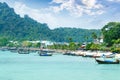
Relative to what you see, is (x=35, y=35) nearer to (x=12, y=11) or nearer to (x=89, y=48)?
(x=12, y=11)

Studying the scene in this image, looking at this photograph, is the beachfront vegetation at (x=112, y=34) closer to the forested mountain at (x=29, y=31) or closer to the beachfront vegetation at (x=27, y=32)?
the beachfront vegetation at (x=27, y=32)

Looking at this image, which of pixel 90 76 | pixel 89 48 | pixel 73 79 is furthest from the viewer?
pixel 89 48

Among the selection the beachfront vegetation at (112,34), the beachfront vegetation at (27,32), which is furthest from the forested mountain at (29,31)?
the beachfront vegetation at (112,34)

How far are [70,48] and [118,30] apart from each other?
2302 centimetres

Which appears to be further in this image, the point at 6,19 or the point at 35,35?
the point at 6,19

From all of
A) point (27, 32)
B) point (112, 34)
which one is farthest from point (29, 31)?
point (112, 34)

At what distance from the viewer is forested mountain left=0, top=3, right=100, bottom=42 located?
17388cm

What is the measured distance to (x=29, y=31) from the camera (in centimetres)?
17762

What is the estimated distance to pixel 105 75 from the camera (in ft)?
125

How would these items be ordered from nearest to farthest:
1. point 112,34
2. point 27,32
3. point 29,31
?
1. point 112,34
2. point 27,32
3. point 29,31

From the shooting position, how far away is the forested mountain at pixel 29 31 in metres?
174

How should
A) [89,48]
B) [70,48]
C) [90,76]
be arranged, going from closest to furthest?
[90,76], [89,48], [70,48]

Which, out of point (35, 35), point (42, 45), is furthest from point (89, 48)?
point (35, 35)

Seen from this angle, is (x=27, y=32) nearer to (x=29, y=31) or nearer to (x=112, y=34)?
(x=29, y=31)
